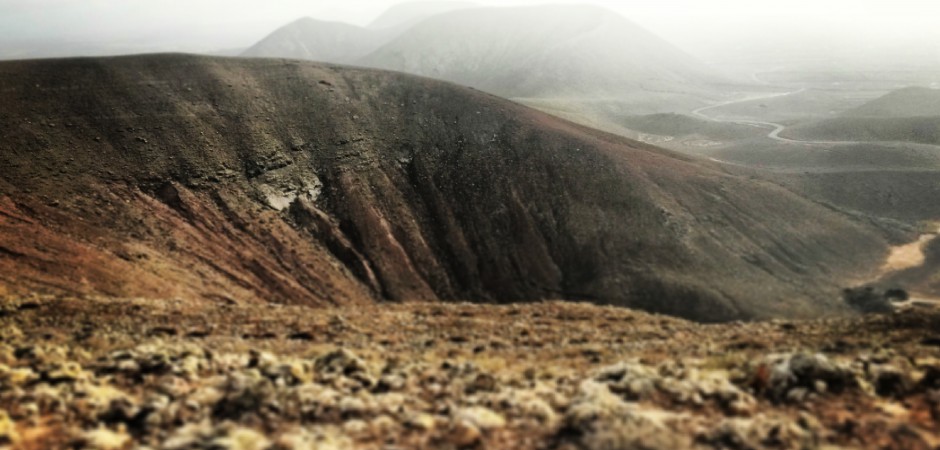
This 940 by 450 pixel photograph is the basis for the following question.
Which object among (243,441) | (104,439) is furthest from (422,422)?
(104,439)

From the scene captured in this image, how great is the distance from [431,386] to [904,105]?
430ft

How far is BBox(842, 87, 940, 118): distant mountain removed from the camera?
104 m

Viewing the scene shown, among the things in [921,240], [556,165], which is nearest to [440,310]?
[556,165]

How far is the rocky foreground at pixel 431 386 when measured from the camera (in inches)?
438

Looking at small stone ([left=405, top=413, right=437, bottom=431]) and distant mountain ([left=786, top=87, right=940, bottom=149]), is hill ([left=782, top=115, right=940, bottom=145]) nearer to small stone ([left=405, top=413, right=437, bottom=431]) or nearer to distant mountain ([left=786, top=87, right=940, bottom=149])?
distant mountain ([left=786, top=87, right=940, bottom=149])

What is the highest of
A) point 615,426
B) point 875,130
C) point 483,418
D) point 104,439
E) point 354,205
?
point 875,130

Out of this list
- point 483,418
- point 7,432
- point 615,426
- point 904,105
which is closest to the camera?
point 7,432

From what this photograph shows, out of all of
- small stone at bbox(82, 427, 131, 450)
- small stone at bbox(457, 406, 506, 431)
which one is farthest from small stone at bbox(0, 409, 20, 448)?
small stone at bbox(457, 406, 506, 431)

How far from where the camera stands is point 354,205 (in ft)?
135

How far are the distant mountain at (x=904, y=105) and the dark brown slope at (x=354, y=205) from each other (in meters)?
75.3

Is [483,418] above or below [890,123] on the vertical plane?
below

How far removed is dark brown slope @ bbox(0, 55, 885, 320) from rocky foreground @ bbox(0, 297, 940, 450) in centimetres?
1014

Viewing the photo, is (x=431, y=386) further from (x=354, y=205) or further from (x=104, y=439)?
(x=354, y=205)

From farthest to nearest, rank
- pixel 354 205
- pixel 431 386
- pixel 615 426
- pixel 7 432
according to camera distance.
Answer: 1. pixel 354 205
2. pixel 431 386
3. pixel 615 426
4. pixel 7 432
